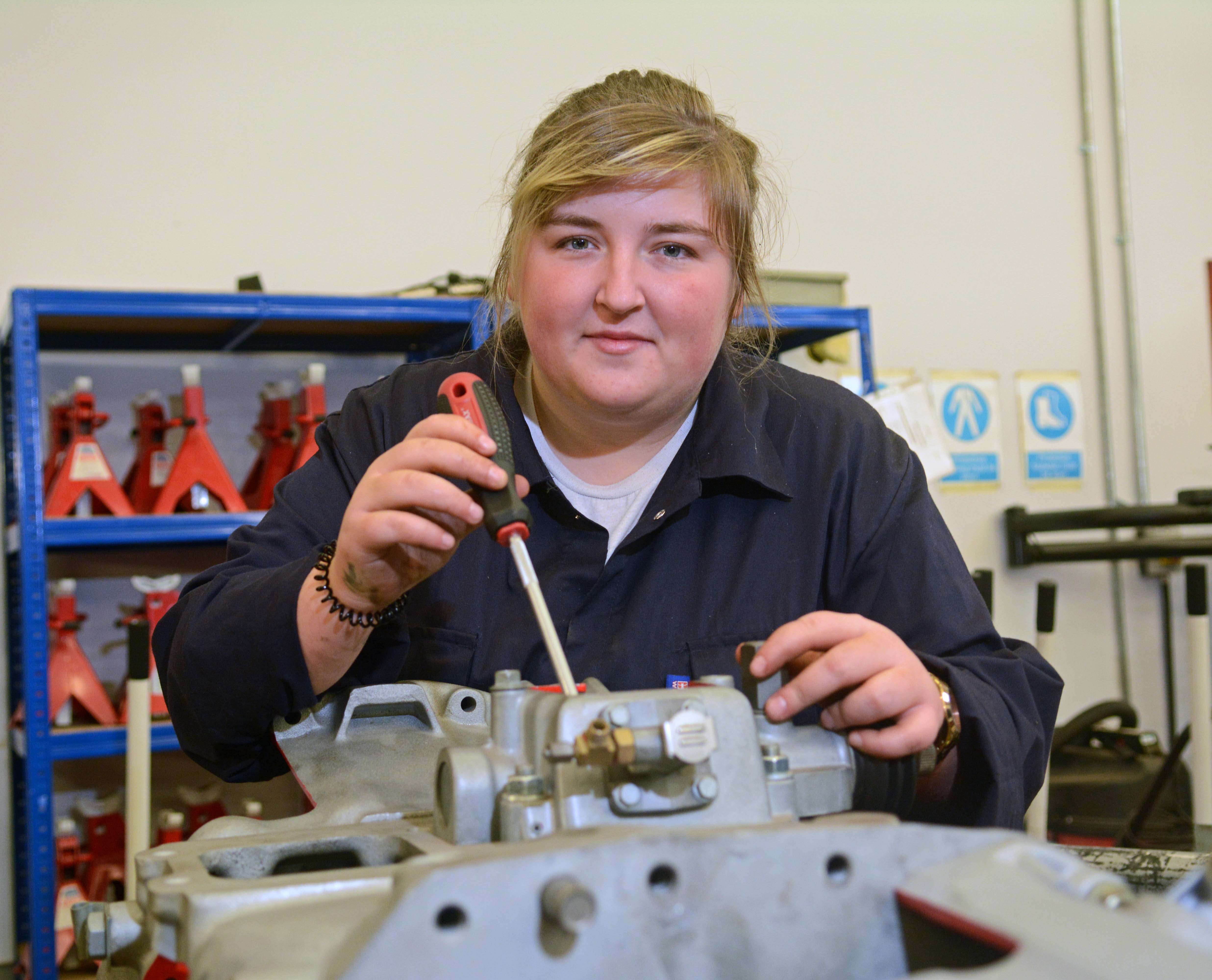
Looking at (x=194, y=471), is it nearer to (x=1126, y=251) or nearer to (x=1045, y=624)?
(x=1045, y=624)

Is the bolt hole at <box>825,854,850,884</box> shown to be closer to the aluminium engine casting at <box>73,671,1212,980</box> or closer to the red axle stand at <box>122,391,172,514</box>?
the aluminium engine casting at <box>73,671,1212,980</box>

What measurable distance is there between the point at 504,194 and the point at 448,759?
2.71ft

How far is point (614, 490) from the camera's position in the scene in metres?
1.15

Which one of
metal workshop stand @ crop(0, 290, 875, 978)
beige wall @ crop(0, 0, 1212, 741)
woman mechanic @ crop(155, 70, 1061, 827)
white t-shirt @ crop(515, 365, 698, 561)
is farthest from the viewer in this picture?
beige wall @ crop(0, 0, 1212, 741)

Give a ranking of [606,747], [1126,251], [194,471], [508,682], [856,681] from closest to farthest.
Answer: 1. [606,747]
2. [508,682]
3. [856,681]
4. [194,471]
5. [1126,251]

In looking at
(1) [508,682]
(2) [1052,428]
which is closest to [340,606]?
(1) [508,682]

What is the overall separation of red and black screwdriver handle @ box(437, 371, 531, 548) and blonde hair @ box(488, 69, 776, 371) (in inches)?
9.2

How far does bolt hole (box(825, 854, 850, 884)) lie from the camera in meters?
0.47

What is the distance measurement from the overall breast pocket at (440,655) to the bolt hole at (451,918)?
659 millimetres

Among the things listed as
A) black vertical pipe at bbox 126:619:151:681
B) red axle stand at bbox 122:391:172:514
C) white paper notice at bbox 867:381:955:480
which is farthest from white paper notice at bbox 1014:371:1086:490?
black vertical pipe at bbox 126:619:151:681

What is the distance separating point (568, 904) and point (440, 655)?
2.27 ft

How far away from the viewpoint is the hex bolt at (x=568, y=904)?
0.43 metres

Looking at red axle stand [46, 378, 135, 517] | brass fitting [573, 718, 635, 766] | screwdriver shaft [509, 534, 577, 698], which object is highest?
red axle stand [46, 378, 135, 517]

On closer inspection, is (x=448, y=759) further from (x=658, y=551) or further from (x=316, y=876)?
(x=658, y=551)
